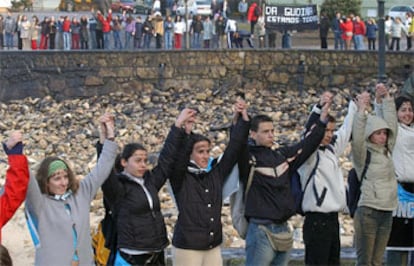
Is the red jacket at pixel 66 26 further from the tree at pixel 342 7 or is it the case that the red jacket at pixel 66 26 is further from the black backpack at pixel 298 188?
the black backpack at pixel 298 188

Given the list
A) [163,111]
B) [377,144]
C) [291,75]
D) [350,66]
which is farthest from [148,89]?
[377,144]

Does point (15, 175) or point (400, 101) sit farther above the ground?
point (400, 101)

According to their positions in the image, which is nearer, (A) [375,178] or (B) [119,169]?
(B) [119,169]

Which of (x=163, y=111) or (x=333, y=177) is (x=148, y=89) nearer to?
(x=163, y=111)

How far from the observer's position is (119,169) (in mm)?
5801

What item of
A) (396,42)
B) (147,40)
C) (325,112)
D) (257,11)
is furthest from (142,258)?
(396,42)

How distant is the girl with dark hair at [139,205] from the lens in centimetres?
546

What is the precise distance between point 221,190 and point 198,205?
198mm

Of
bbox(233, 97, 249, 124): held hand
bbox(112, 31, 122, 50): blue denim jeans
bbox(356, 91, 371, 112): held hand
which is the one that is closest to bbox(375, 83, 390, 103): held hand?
bbox(356, 91, 371, 112): held hand

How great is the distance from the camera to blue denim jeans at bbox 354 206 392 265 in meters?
6.22

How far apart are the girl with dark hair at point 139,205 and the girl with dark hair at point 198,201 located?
11cm

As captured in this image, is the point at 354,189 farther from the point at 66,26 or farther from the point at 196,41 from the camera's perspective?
the point at 196,41

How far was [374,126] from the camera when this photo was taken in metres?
6.25

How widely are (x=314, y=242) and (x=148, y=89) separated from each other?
67.7 feet
